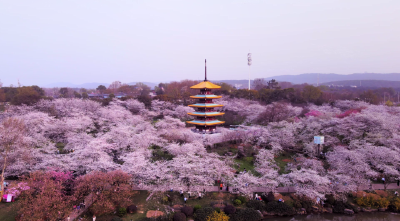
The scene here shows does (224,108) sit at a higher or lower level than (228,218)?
higher

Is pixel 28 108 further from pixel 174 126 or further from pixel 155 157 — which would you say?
pixel 155 157

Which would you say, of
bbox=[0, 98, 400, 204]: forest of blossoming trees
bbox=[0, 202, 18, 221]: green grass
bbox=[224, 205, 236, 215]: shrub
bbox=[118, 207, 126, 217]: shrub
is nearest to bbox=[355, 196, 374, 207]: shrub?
bbox=[0, 98, 400, 204]: forest of blossoming trees

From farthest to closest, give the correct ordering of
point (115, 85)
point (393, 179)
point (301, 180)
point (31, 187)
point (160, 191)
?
point (115, 85), point (393, 179), point (160, 191), point (301, 180), point (31, 187)

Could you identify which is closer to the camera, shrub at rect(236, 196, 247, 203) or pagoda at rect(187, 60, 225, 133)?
shrub at rect(236, 196, 247, 203)

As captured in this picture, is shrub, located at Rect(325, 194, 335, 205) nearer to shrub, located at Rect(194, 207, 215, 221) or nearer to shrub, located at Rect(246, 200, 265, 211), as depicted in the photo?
shrub, located at Rect(246, 200, 265, 211)

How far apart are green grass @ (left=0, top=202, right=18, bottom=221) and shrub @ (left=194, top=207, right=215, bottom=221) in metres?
11.3

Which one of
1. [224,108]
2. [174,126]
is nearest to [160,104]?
[224,108]

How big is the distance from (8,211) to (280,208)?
18.0 metres

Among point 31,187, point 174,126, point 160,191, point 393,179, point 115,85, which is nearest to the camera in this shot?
point 31,187

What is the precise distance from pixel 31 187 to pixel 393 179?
85.9 ft

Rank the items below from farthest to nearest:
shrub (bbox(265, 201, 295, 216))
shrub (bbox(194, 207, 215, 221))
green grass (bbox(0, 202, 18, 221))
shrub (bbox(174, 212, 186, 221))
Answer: shrub (bbox(265, 201, 295, 216)) < shrub (bbox(194, 207, 215, 221)) < shrub (bbox(174, 212, 186, 221)) < green grass (bbox(0, 202, 18, 221))

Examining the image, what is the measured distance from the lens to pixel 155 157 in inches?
918

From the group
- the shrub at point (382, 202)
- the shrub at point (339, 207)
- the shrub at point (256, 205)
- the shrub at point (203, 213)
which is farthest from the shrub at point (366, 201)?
the shrub at point (203, 213)

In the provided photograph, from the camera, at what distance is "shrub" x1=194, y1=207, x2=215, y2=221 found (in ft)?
47.7
